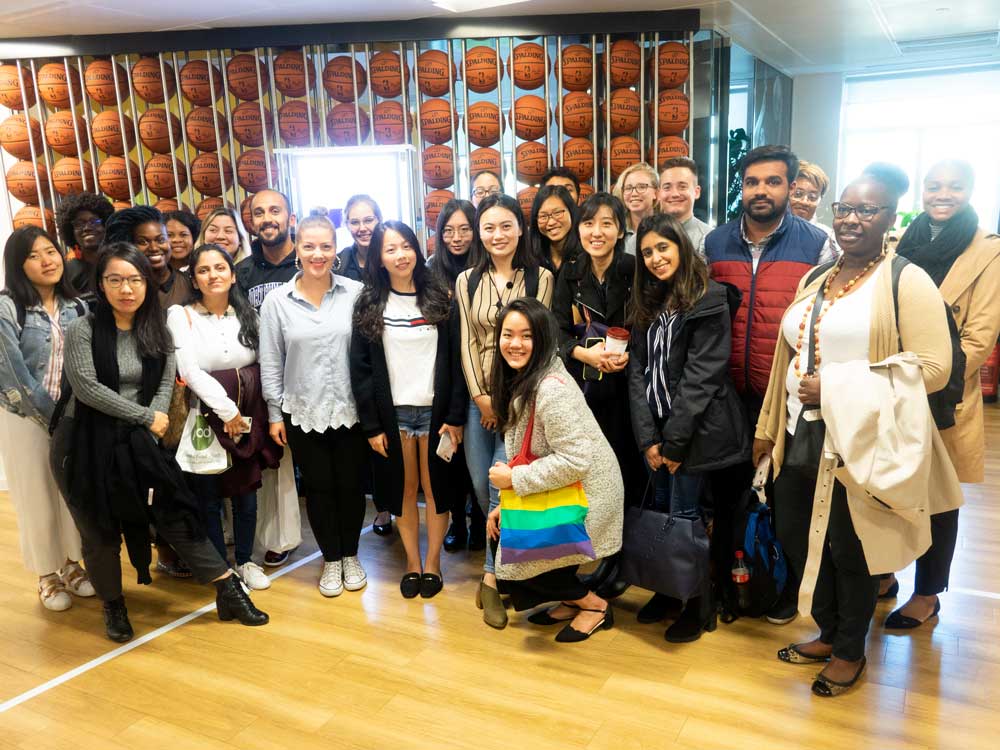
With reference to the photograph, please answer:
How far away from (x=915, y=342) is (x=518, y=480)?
131 centimetres

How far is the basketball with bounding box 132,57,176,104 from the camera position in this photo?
18.1 ft

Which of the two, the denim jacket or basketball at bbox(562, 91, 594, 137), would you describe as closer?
the denim jacket

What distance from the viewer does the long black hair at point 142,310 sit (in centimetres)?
288

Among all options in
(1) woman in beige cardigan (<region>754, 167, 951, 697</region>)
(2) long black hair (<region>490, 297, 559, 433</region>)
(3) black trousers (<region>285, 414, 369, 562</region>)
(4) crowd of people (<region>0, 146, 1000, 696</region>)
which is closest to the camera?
(1) woman in beige cardigan (<region>754, 167, 951, 697</region>)

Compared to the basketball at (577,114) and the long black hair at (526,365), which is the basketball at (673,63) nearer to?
the basketball at (577,114)

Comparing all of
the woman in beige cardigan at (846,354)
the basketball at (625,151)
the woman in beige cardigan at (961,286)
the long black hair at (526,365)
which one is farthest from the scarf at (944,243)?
the basketball at (625,151)

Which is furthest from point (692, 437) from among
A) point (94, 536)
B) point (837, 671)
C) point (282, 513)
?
point (94, 536)

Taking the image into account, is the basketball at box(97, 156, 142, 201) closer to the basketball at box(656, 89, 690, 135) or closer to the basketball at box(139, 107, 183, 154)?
the basketball at box(139, 107, 183, 154)

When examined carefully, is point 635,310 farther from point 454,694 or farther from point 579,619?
point 454,694

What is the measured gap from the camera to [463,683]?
8.43ft

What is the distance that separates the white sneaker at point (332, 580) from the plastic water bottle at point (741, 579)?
1.66 meters

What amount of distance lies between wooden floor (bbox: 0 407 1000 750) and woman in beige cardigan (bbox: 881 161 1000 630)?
0.46 metres

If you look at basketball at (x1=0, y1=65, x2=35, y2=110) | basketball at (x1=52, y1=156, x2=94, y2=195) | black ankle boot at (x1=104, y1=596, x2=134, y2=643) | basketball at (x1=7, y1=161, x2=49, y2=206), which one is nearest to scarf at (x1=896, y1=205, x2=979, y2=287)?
black ankle boot at (x1=104, y1=596, x2=134, y2=643)

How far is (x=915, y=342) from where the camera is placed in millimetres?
2135
